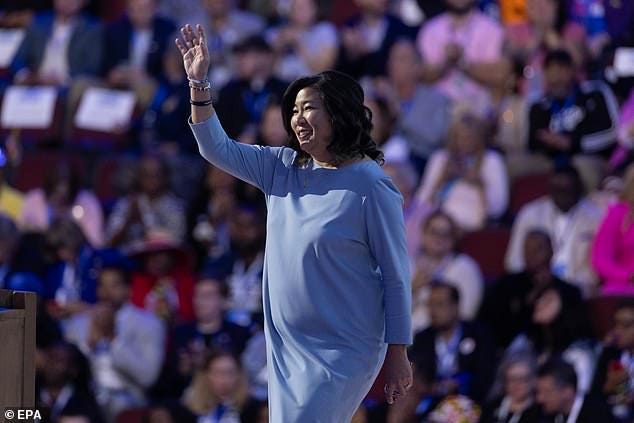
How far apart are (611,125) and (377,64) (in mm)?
1777

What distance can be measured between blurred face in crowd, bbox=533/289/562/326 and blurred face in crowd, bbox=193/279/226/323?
5.77 feet

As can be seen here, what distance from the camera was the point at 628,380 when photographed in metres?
7.92

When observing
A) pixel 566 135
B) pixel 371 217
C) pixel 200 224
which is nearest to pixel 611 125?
pixel 566 135

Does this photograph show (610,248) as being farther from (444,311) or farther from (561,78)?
(561,78)

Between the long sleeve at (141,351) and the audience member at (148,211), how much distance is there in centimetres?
102

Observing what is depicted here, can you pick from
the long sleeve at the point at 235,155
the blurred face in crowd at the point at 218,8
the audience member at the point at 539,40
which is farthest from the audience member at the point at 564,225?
the long sleeve at the point at 235,155

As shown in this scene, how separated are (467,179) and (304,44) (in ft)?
6.34

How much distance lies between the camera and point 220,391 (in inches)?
334

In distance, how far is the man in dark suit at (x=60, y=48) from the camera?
11.5 meters

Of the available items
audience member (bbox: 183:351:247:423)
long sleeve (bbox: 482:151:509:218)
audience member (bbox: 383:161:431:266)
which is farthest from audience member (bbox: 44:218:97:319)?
long sleeve (bbox: 482:151:509:218)

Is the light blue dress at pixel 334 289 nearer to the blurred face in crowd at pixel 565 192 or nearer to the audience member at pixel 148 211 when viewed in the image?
the blurred face in crowd at pixel 565 192

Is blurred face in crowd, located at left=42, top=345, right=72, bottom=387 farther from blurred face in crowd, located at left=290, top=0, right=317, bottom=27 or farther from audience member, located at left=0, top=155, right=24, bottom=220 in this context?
blurred face in crowd, located at left=290, top=0, right=317, bottom=27

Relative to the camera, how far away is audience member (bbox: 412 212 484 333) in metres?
8.80

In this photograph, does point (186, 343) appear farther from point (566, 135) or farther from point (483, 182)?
point (566, 135)
